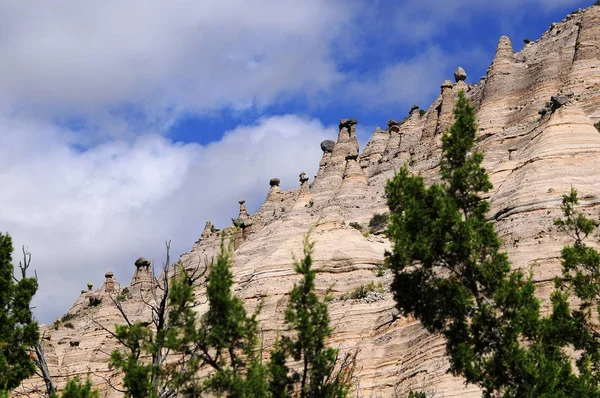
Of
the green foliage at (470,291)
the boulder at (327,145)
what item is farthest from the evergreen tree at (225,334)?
the boulder at (327,145)

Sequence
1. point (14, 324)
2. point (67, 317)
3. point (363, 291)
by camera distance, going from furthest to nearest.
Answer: point (67, 317) → point (363, 291) → point (14, 324)

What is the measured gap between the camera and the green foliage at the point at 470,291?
19281 millimetres

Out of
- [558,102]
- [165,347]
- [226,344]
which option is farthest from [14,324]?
[558,102]

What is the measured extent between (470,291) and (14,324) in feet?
45.7

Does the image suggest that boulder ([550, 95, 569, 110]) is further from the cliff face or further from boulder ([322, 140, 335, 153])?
boulder ([322, 140, 335, 153])

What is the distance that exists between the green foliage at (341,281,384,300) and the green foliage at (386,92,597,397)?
67.2ft

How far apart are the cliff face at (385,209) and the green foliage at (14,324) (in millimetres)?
3710

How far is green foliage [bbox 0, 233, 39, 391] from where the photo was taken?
23656 millimetres

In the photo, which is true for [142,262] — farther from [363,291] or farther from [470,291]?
[470,291]

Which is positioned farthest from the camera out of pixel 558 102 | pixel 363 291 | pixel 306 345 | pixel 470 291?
pixel 558 102

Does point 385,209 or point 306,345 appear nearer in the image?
point 306,345

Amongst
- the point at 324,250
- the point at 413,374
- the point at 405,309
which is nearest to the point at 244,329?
the point at 405,309

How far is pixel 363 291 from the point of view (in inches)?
1668

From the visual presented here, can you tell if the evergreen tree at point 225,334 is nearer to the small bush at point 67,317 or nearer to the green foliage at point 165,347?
the green foliage at point 165,347
